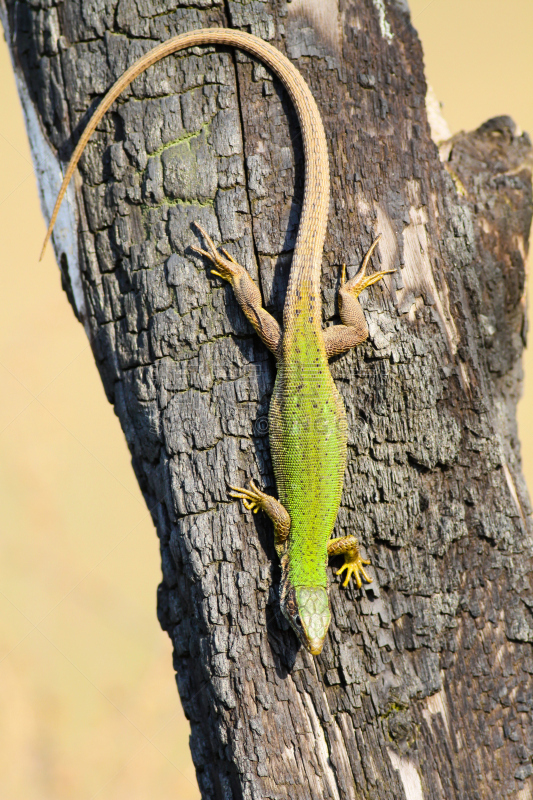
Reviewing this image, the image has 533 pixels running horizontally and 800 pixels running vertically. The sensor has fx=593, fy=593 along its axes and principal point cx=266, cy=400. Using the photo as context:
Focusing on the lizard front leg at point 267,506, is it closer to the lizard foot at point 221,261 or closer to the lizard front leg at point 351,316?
the lizard front leg at point 351,316

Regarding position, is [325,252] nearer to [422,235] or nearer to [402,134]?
[422,235]

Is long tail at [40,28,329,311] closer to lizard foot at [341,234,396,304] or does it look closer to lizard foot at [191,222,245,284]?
lizard foot at [341,234,396,304]

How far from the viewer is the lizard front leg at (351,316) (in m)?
3.31

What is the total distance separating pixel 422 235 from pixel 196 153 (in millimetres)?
1374

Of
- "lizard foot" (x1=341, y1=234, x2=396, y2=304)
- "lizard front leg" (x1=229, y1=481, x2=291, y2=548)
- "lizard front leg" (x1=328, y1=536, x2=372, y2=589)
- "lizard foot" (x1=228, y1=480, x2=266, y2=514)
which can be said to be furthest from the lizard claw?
"lizard foot" (x1=341, y1=234, x2=396, y2=304)

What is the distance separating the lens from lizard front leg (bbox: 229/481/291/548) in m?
3.30

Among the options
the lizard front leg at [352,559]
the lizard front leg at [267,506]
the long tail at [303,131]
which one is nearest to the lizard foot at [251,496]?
the lizard front leg at [267,506]

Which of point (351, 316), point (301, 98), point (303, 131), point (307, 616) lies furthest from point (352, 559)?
point (301, 98)

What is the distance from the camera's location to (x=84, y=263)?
11.8 feet

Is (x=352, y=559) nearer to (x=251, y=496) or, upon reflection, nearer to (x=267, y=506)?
(x=267, y=506)

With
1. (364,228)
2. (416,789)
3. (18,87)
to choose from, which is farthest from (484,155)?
(416,789)

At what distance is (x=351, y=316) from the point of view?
10.8 ft

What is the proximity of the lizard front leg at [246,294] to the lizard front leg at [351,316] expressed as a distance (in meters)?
0.31

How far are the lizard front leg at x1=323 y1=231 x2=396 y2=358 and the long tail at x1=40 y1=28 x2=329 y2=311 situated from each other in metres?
0.17
